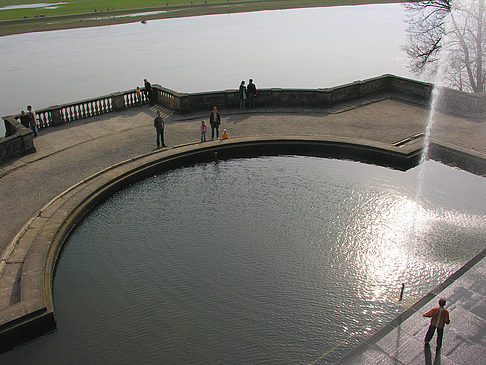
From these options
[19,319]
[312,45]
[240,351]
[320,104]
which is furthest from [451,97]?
[312,45]

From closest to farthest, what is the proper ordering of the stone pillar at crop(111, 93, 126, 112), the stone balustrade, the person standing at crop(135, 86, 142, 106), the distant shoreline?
the stone balustrade, the stone pillar at crop(111, 93, 126, 112), the person standing at crop(135, 86, 142, 106), the distant shoreline

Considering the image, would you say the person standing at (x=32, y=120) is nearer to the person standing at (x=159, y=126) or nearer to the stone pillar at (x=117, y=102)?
the stone pillar at (x=117, y=102)

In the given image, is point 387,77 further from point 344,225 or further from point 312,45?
point 312,45

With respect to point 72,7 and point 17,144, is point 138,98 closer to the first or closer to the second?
point 17,144

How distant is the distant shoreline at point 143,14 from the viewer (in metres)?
85.3

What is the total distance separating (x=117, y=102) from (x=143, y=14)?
86551mm

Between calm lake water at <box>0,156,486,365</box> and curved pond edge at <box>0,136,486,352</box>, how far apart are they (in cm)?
45

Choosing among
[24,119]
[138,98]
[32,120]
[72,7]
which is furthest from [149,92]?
[72,7]

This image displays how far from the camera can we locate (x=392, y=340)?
10344 millimetres

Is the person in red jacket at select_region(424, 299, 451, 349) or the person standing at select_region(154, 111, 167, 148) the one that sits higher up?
the person standing at select_region(154, 111, 167, 148)

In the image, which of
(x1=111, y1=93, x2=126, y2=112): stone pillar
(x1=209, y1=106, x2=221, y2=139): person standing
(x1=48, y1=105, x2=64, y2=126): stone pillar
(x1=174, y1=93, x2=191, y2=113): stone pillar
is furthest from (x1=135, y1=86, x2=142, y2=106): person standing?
(x1=209, y1=106, x2=221, y2=139): person standing

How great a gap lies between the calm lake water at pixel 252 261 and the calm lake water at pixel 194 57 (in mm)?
26818

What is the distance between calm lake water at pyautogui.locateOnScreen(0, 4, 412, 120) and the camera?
46.5 metres

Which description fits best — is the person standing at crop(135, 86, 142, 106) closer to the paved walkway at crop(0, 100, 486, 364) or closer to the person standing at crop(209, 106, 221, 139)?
the paved walkway at crop(0, 100, 486, 364)
